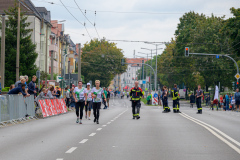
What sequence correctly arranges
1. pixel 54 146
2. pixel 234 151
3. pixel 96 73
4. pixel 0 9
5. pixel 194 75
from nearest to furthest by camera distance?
pixel 234 151 → pixel 54 146 → pixel 0 9 → pixel 194 75 → pixel 96 73

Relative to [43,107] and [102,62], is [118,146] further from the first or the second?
[102,62]

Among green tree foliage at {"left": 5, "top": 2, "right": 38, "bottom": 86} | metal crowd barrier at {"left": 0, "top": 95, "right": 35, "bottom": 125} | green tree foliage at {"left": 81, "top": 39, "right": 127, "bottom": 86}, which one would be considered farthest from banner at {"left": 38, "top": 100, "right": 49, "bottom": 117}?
green tree foliage at {"left": 81, "top": 39, "right": 127, "bottom": 86}

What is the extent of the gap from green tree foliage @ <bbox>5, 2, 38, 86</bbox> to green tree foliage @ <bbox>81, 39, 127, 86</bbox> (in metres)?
45.3

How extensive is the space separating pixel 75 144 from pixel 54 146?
61cm

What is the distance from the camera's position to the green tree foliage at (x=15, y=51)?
48.0 m

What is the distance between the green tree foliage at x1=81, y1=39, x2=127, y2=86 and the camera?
9638 centimetres

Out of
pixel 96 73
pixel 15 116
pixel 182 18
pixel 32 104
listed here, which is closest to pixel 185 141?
pixel 15 116

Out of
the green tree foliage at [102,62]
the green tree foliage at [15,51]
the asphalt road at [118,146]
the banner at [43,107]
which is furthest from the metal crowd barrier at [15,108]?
the green tree foliage at [102,62]

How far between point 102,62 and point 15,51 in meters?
47.6

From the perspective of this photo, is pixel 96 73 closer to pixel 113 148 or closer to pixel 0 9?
pixel 0 9

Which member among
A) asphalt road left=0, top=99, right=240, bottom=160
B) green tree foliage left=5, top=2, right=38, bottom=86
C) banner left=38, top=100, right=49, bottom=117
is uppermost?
green tree foliage left=5, top=2, right=38, bottom=86

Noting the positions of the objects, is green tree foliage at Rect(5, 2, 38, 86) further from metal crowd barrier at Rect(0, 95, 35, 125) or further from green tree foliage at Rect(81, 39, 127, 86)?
green tree foliage at Rect(81, 39, 127, 86)

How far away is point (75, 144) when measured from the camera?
11.7m

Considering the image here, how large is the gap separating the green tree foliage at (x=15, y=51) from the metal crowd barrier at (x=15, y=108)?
25.3m
